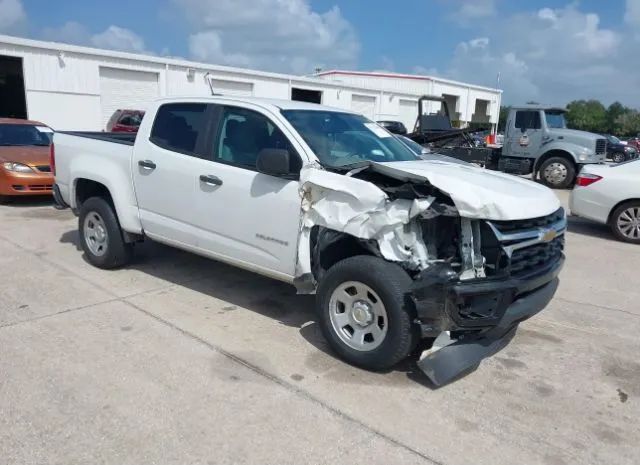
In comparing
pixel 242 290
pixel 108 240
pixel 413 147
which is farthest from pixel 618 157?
pixel 108 240

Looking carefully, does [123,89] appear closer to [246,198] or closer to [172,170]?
[172,170]

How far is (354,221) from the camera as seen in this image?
378 cm

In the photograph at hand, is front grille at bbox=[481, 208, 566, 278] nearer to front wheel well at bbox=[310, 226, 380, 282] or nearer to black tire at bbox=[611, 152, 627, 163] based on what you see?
front wheel well at bbox=[310, 226, 380, 282]

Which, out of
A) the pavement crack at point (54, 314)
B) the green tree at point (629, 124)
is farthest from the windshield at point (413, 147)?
the green tree at point (629, 124)

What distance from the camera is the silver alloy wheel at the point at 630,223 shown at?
332 inches

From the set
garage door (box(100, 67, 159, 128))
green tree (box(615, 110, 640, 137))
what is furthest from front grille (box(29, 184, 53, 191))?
green tree (box(615, 110, 640, 137))

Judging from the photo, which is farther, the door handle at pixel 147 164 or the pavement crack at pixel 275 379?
the door handle at pixel 147 164

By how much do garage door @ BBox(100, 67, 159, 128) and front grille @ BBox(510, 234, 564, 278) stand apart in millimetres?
21593

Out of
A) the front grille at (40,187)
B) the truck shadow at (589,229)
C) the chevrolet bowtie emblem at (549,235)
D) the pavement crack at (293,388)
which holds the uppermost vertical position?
the chevrolet bowtie emblem at (549,235)

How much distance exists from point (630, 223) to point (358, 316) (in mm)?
6531

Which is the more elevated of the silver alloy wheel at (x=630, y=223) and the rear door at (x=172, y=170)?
the rear door at (x=172, y=170)

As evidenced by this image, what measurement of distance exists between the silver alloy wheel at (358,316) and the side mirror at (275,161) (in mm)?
980

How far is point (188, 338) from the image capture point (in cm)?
434

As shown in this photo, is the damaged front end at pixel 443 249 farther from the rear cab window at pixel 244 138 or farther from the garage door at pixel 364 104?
the garage door at pixel 364 104
